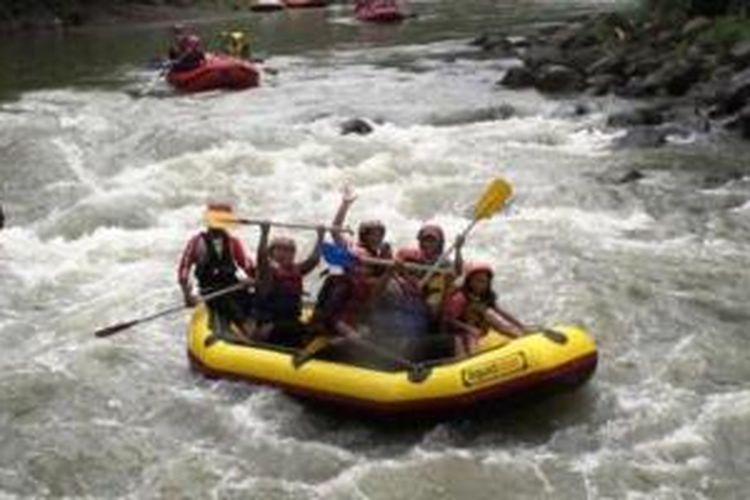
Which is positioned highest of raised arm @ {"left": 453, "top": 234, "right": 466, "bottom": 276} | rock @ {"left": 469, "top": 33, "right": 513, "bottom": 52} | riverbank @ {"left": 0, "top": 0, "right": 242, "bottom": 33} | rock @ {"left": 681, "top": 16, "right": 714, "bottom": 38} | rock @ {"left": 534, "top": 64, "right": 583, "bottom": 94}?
raised arm @ {"left": 453, "top": 234, "right": 466, "bottom": 276}

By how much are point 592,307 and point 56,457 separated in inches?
172

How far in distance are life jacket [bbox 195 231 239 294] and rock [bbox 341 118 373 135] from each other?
8229mm

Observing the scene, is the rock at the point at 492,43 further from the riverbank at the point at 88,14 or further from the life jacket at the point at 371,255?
the life jacket at the point at 371,255

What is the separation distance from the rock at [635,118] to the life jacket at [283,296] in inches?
374

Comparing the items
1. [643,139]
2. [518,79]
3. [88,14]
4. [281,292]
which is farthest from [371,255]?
[88,14]

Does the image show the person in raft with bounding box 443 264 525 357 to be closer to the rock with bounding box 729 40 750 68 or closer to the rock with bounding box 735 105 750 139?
the rock with bounding box 735 105 750 139

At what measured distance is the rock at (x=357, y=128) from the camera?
17.7m

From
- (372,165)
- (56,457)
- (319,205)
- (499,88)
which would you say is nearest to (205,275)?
(56,457)

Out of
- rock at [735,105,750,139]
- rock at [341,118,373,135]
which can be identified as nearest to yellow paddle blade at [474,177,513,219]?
rock at [735,105,750,139]

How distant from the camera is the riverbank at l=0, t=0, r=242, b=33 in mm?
37553

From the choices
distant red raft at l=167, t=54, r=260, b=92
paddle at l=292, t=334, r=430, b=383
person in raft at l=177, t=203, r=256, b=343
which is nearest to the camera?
paddle at l=292, t=334, r=430, b=383

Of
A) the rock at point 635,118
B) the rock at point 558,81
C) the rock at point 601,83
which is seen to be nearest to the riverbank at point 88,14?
the rock at point 558,81

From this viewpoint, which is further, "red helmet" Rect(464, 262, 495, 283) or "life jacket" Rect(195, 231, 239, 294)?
"life jacket" Rect(195, 231, 239, 294)

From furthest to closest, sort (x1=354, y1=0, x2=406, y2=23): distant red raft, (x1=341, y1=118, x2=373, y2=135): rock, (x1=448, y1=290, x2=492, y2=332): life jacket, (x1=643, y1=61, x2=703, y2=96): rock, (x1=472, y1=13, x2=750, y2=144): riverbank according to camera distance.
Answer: (x1=354, y1=0, x2=406, y2=23): distant red raft < (x1=643, y1=61, x2=703, y2=96): rock < (x1=341, y1=118, x2=373, y2=135): rock < (x1=472, y1=13, x2=750, y2=144): riverbank < (x1=448, y1=290, x2=492, y2=332): life jacket
